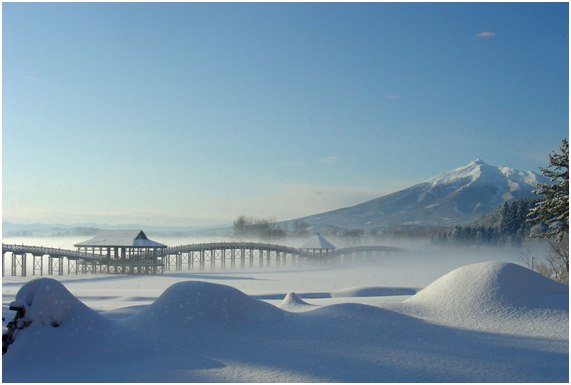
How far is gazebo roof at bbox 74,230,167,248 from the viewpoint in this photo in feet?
176

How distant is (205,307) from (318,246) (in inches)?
2344

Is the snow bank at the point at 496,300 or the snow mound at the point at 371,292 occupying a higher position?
the snow bank at the point at 496,300

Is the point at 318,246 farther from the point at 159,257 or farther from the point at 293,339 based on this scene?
the point at 293,339

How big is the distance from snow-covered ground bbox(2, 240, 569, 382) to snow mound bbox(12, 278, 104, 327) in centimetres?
2

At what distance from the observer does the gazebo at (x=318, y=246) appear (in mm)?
73812

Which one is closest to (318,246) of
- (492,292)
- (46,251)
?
(46,251)

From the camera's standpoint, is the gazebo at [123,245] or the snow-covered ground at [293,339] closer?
the snow-covered ground at [293,339]

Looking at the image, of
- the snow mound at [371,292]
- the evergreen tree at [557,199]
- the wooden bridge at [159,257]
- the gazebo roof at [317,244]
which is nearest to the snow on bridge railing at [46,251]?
the wooden bridge at [159,257]

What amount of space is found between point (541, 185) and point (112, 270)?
35.7 metres

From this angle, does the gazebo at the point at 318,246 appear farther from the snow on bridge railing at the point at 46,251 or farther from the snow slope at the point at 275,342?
the snow slope at the point at 275,342

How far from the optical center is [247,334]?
13898 mm

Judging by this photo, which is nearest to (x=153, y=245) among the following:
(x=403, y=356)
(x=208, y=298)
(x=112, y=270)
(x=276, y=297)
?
(x=112, y=270)

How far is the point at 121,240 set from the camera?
177 ft

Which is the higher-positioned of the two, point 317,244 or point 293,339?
point 317,244
